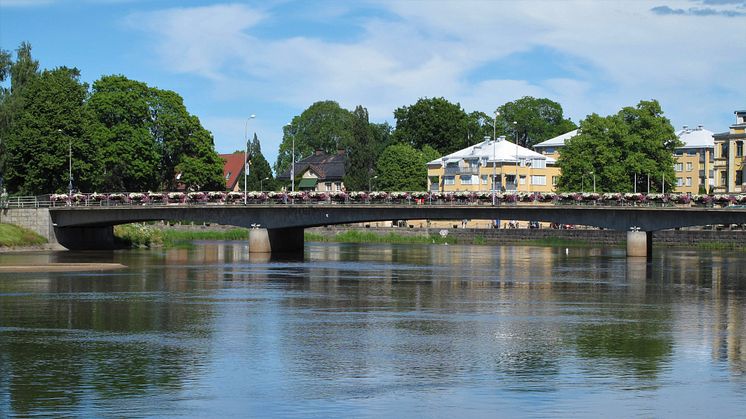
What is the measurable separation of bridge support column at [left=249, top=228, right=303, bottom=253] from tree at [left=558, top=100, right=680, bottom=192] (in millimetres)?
49054

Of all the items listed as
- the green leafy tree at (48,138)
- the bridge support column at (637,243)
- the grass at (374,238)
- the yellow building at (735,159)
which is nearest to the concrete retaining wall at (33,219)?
the green leafy tree at (48,138)

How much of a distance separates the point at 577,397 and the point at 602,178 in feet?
428

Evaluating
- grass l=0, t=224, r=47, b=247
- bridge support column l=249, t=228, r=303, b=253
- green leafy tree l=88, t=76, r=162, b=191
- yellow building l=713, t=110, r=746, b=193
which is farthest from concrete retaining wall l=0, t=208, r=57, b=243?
yellow building l=713, t=110, r=746, b=193

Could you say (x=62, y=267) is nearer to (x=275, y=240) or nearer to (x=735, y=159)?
(x=275, y=240)

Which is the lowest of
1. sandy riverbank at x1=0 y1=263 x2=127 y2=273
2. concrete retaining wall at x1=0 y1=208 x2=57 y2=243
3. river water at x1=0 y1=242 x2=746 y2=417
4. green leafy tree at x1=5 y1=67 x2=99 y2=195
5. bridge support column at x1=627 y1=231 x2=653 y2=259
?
river water at x1=0 y1=242 x2=746 y2=417

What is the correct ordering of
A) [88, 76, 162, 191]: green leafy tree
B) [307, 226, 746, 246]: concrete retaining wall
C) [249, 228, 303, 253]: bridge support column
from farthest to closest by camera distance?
1. [307, 226, 746, 246]: concrete retaining wall
2. [88, 76, 162, 191]: green leafy tree
3. [249, 228, 303, 253]: bridge support column

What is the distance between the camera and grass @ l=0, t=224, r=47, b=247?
114500 mm

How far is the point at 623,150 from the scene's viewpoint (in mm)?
159500

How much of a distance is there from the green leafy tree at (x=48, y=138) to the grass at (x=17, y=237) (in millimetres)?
7032

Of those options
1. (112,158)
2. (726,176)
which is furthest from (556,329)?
(726,176)

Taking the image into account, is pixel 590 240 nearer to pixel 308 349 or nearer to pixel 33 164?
pixel 33 164

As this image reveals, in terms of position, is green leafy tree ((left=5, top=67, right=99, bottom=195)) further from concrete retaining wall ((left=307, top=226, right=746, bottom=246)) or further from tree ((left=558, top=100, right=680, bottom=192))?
tree ((left=558, top=100, right=680, bottom=192))

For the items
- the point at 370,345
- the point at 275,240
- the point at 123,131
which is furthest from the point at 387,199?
the point at 370,345

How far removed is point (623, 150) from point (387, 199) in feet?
179
